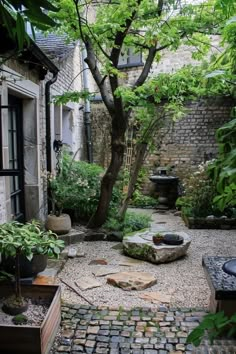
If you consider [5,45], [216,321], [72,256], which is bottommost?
[72,256]

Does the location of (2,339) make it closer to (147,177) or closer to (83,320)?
(83,320)

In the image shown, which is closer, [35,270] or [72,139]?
[35,270]

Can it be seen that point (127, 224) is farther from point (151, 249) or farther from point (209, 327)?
point (209, 327)

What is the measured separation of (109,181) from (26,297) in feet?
9.93

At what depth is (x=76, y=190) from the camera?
594cm

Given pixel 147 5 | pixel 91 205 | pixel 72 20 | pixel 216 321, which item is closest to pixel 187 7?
pixel 147 5

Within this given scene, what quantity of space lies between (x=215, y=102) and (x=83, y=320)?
711 cm

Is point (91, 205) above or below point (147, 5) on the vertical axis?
below

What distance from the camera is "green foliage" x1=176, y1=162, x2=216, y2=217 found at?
672 centimetres

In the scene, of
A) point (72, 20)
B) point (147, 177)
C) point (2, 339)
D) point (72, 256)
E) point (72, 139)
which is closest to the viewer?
point (2, 339)

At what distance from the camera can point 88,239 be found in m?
5.54

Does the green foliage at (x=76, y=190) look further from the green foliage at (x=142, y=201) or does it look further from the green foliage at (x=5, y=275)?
the green foliage at (x=5, y=275)

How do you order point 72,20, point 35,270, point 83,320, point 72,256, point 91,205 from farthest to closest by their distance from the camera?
point 91,205 → point 72,256 → point 72,20 → point 35,270 → point 83,320

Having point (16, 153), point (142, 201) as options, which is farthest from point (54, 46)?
point (142, 201)
